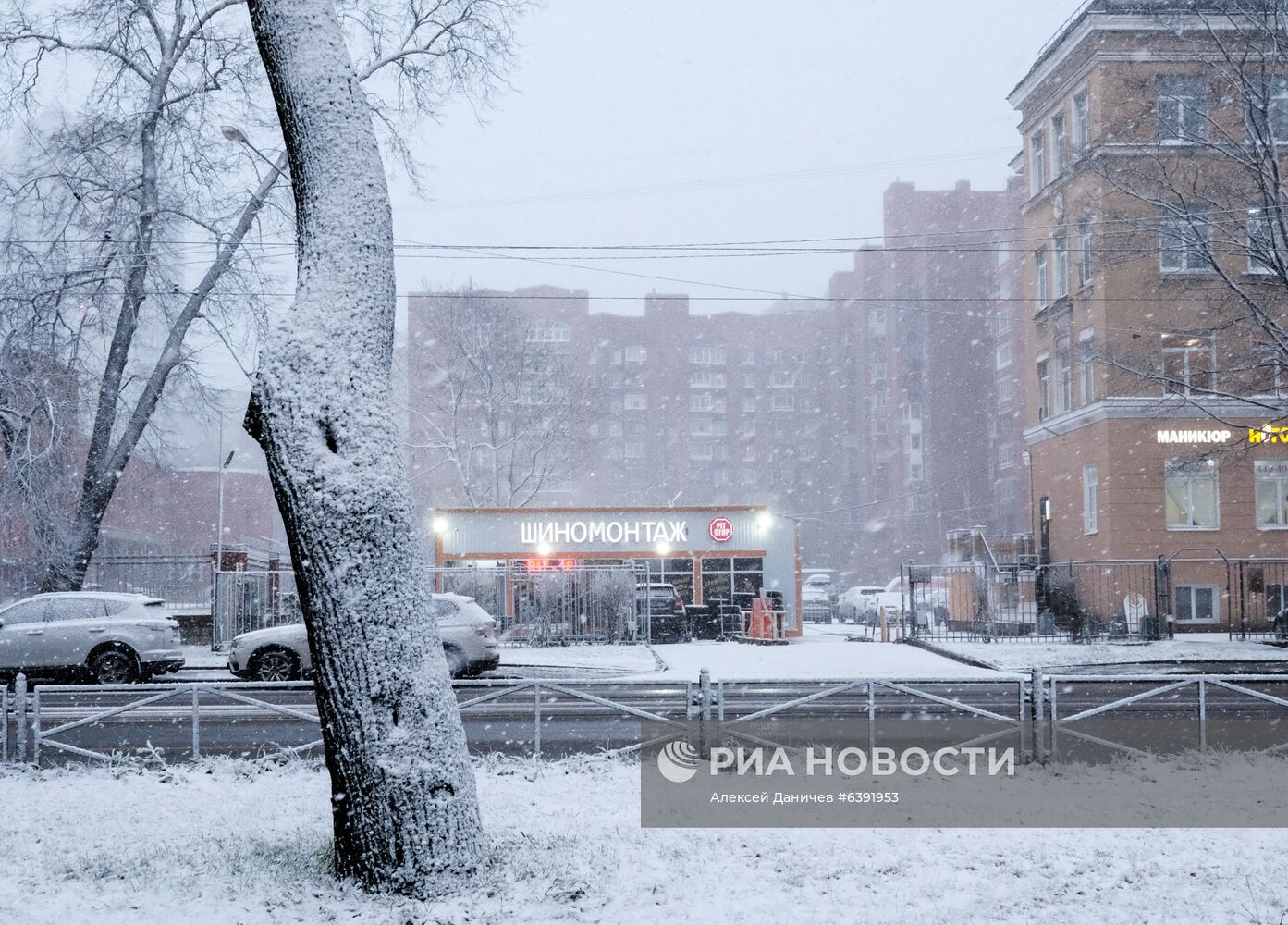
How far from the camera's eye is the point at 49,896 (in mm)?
6395

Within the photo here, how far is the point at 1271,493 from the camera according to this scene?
29.5 m

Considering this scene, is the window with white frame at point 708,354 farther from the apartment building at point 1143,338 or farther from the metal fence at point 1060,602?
the metal fence at point 1060,602

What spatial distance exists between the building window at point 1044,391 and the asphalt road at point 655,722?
1876cm

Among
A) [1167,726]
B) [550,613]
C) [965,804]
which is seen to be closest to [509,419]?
[550,613]

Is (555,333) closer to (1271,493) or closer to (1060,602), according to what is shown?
(1271,493)

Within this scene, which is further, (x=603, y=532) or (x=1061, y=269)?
(x=1061, y=269)

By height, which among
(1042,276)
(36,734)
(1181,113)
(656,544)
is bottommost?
(36,734)

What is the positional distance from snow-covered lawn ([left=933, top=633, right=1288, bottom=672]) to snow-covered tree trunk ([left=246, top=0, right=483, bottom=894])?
52.9 feet

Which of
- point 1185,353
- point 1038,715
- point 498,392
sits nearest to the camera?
point 1038,715

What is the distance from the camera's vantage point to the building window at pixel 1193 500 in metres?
29.5

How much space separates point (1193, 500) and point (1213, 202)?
35.5ft

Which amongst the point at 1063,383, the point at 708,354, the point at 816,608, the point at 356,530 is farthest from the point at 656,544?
the point at 708,354

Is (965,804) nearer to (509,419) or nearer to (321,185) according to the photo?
(321,185)

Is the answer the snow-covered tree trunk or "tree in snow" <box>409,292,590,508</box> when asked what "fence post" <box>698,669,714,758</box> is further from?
"tree in snow" <box>409,292,590,508</box>
